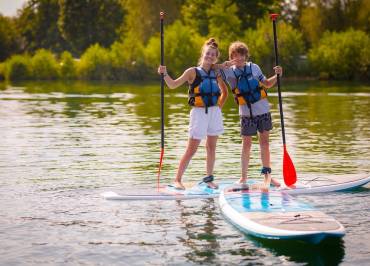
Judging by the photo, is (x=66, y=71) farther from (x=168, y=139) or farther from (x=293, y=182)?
(x=293, y=182)

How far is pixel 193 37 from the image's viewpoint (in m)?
74.4

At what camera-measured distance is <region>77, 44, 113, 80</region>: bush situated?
70.9 meters

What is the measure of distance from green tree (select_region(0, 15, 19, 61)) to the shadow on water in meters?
90.3

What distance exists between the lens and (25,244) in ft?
26.6

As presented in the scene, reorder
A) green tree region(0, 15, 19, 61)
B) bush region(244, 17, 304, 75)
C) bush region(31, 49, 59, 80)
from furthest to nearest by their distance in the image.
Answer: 1. green tree region(0, 15, 19, 61)
2. bush region(31, 49, 59, 80)
3. bush region(244, 17, 304, 75)

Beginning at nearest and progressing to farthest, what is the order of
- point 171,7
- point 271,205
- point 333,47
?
point 271,205, point 333,47, point 171,7

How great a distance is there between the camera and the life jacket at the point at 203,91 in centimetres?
1034

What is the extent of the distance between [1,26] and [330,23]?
152 feet

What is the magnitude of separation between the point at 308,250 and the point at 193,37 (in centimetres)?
6756

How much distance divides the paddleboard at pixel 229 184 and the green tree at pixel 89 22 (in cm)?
8268

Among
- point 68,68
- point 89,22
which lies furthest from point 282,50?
point 89,22

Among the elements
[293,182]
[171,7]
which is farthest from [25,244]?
[171,7]

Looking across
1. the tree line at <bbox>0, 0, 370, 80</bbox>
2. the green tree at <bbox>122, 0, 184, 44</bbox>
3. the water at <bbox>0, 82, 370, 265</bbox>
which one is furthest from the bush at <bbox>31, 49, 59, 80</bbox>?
the water at <bbox>0, 82, 370, 265</bbox>

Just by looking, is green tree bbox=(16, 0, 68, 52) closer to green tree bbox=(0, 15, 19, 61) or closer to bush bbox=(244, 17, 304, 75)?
green tree bbox=(0, 15, 19, 61)
